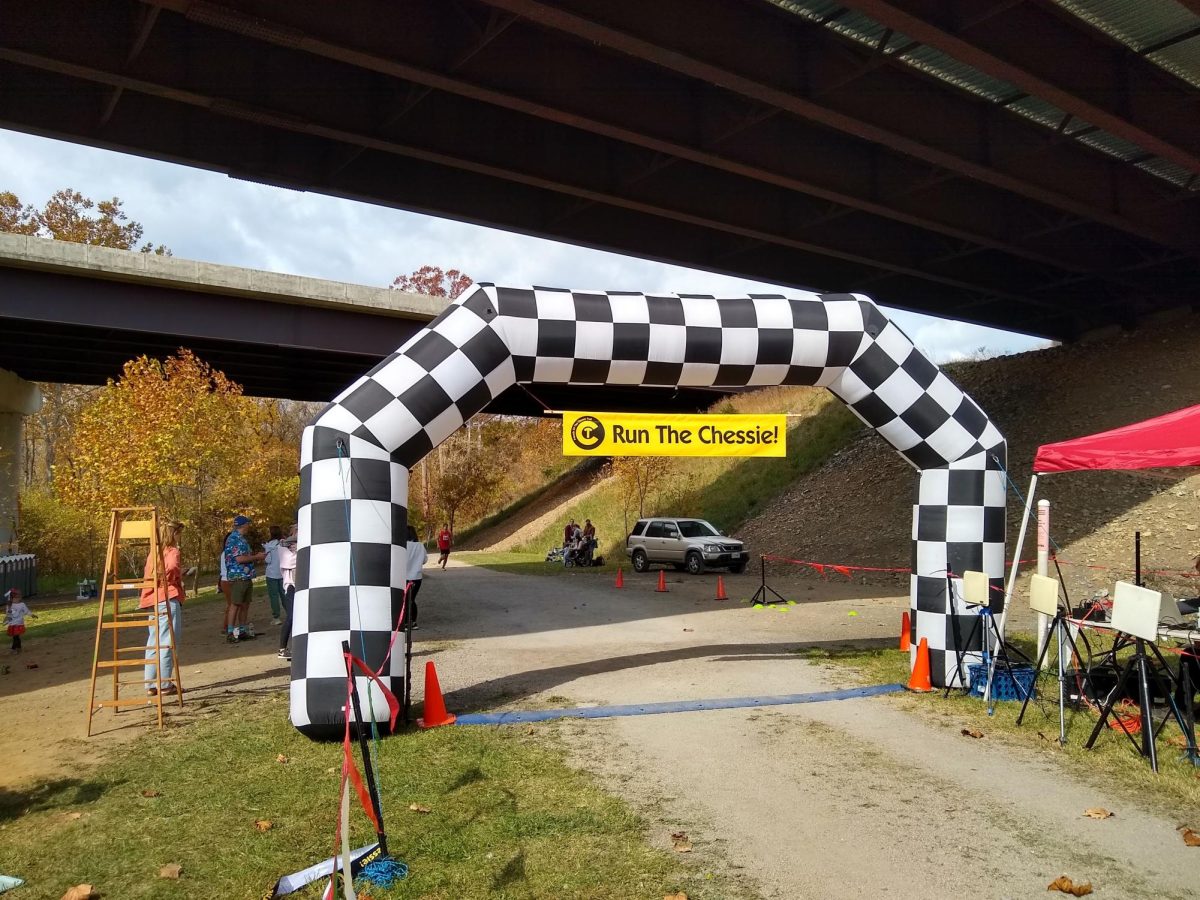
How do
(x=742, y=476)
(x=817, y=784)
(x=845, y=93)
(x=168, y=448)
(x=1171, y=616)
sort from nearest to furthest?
(x=817, y=784) → (x=1171, y=616) → (x=845, y=93) → (x=168, y=448) → (x=742, y=476)

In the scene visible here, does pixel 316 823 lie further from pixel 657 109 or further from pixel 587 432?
pixel 657 109

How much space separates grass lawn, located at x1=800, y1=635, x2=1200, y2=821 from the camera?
18.6 feet

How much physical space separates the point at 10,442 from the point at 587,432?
27320mm

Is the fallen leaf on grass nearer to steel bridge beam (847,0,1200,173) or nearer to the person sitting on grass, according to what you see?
steel bridge beam (847,0,1200,173)

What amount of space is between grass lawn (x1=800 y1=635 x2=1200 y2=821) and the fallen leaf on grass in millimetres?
1573

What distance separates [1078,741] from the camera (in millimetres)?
6750

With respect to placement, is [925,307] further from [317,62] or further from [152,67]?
[152,67]

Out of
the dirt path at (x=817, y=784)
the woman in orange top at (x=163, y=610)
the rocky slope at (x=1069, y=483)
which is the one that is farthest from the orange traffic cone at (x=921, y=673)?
the rocky slope at (x=1069, y=483)

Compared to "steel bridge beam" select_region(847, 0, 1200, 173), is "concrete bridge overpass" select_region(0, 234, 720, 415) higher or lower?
lower

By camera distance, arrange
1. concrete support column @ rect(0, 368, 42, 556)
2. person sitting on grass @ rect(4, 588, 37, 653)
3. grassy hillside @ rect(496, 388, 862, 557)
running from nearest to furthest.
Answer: person sitting on grass @ rect(4, 588, 37, 653)
concrete support column @ rect(0, 368, 42, 556)
grassy hillside @ rect(496, 388, 862, 557)

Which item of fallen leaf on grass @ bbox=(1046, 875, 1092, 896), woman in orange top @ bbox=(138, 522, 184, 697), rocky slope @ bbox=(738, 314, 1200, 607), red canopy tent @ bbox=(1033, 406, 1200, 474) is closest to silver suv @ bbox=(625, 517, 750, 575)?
rocky slope @ bbox=(738, 314, 1200, 607)

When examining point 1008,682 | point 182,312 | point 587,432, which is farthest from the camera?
point 182,312

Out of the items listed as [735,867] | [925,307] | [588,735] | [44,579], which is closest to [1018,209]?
[925,307]

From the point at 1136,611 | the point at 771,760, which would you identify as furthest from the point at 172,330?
the point at 1136,611
